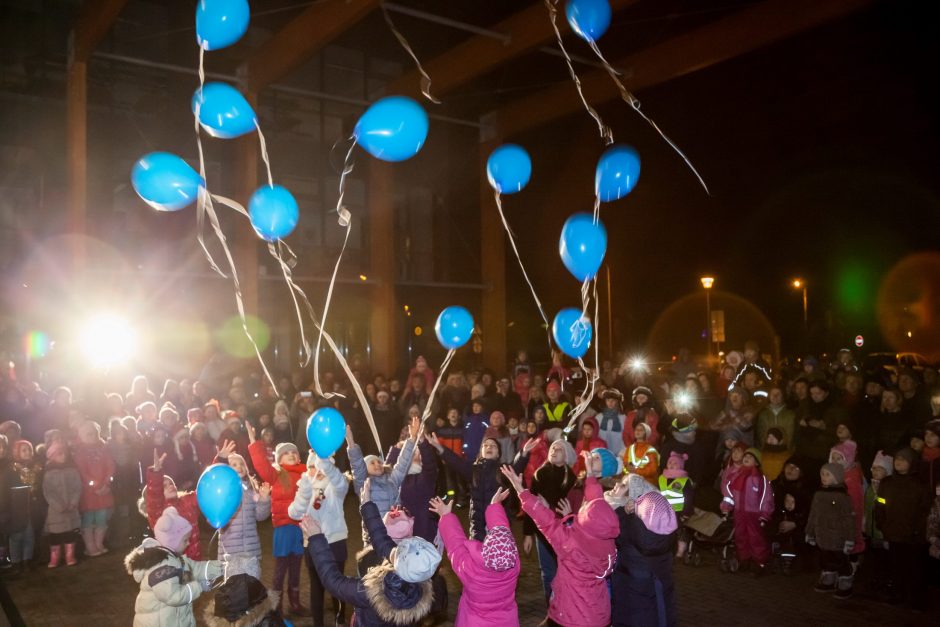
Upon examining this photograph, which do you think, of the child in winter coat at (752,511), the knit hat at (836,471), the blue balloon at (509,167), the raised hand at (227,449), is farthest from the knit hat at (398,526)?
the knit hat at (836,471)

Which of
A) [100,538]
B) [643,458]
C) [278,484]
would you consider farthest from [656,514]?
[100,538]

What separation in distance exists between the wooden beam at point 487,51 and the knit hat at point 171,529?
10676 mm

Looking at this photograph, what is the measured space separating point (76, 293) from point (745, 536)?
466 inches

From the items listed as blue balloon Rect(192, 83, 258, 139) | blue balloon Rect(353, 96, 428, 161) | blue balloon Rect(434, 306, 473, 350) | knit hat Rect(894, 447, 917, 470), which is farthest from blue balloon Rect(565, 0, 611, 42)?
knit hat Rect(894, 447, 917, 470)

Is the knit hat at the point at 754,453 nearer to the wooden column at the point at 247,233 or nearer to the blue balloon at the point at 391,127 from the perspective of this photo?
the blue balloon at the point at 391,127

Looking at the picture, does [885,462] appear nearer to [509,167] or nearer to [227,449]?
[509,167]

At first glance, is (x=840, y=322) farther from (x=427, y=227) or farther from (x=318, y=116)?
(x=318, y=116)

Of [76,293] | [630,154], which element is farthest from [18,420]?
[630,154]

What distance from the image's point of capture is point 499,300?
730 inches

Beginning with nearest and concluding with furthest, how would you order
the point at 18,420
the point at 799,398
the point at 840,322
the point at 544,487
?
1. the point at 544,487
2. the point at 799,398
3. the point at 18,420
4. the point at 840,322

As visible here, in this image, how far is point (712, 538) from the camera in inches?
313

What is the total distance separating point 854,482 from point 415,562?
5982 mm

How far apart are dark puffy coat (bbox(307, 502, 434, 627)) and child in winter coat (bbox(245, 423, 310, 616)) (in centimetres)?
235

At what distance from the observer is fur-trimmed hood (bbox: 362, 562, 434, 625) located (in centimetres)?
357
